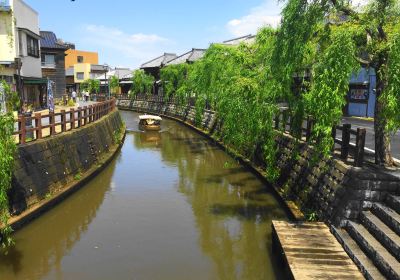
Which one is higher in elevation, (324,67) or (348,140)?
(324,67)

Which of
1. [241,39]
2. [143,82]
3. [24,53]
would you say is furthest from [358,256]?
[143,82]

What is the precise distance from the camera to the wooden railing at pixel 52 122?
11516 mm

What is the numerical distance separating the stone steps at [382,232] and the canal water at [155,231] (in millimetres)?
2309

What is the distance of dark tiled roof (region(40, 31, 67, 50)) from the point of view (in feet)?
128

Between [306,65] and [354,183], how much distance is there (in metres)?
3.71

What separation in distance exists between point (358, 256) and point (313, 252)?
89cm

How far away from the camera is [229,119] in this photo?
52.5ft

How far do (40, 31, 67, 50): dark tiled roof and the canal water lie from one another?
1001 inches

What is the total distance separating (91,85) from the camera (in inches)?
2894

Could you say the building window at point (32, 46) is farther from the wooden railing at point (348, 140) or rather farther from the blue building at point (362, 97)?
the blue building at point (362, 97)

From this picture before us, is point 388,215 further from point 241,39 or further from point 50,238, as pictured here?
point 241,39

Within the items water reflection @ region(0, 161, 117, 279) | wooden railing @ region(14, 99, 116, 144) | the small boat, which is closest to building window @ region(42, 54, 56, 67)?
the small boat

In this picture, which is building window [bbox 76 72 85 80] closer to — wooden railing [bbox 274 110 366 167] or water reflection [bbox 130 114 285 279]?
water reflection [bbox 130 114 285 279]

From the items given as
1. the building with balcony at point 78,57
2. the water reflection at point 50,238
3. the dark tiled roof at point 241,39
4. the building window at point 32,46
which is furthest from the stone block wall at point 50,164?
the building with balcony at point 78,57
